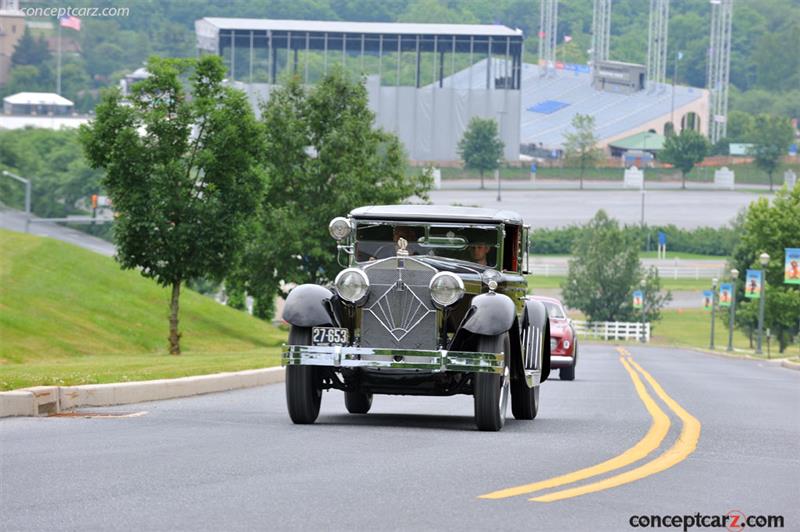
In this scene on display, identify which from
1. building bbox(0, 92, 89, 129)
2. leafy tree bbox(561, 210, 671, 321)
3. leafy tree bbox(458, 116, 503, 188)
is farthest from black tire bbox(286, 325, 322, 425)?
leafy tree bbox(458, 116, 503, 188)

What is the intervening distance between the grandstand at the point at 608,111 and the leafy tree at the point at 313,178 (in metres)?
132

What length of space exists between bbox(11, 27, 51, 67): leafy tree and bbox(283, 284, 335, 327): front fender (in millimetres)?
19046

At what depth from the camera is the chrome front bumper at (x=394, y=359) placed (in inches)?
520

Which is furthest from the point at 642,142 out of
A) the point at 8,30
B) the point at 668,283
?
the point at 8,30

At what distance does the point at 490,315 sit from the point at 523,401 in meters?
2.27

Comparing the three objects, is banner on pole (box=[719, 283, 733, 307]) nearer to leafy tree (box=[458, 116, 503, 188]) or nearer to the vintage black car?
the vintage black car

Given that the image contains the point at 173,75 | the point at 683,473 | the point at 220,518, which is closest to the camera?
the point at 220,518

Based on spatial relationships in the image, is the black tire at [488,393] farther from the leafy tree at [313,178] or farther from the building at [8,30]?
the leafy tree at [313,178]

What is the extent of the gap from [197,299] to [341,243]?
3909cm

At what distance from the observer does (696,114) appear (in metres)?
195

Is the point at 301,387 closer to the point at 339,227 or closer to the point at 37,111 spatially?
the point at 339,227

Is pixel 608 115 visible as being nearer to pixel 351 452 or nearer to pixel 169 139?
pixel 169 139

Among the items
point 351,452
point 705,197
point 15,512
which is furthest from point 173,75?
point 705,197

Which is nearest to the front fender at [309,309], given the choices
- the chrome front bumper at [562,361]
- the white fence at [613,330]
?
the chrome front bumper at [562,361]
